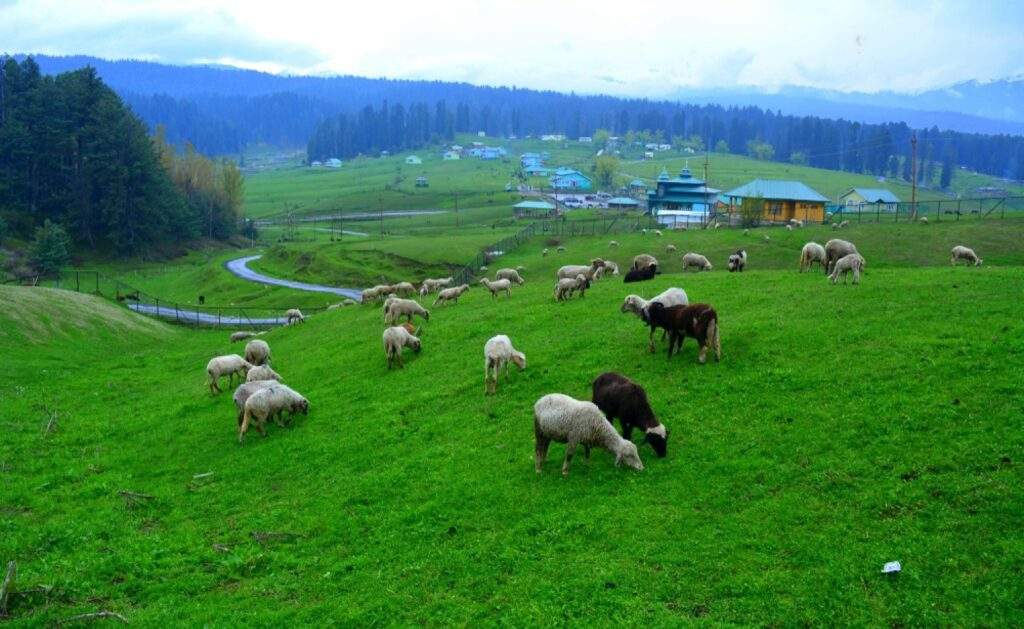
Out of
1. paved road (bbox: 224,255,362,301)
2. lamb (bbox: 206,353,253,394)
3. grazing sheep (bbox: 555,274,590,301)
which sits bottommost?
paved road (bbox: 224,255,362,301)

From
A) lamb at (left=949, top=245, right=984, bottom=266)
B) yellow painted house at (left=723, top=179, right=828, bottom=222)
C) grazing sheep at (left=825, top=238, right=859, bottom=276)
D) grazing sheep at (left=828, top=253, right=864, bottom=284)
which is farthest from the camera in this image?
yellow painted house at (left=723, top=179, right=828, bottom=222)

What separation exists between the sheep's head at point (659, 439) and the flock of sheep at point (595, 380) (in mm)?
24

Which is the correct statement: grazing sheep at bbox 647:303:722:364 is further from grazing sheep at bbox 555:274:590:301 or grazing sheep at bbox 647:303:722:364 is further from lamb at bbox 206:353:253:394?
lamb at bbox 206:353:253:394

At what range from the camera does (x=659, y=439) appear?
1656 centimetres

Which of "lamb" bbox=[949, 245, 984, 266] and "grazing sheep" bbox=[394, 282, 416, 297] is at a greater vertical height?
"lamb" bbox=[949, 245, 984, 266]

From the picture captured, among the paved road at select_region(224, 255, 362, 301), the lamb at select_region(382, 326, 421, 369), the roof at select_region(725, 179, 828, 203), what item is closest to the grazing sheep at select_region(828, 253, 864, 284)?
the lamb at select_region(382, 326, 421, 369)

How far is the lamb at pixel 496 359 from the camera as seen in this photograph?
73.7 feet

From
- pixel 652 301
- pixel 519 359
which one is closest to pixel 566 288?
pixel 652 301

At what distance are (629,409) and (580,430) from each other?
1670 mm

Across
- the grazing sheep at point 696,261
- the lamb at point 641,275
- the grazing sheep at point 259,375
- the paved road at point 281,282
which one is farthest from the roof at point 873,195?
the grazing sheep at point 259,375

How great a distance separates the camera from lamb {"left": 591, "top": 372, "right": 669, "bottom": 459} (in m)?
16.7

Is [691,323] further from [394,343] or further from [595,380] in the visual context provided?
[394,343]

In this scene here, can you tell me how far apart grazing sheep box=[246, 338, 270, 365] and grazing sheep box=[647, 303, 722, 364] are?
1790 centimetres

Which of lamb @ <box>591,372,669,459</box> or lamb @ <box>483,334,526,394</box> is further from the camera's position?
lamb @ <box>483,334,526,394</box>
